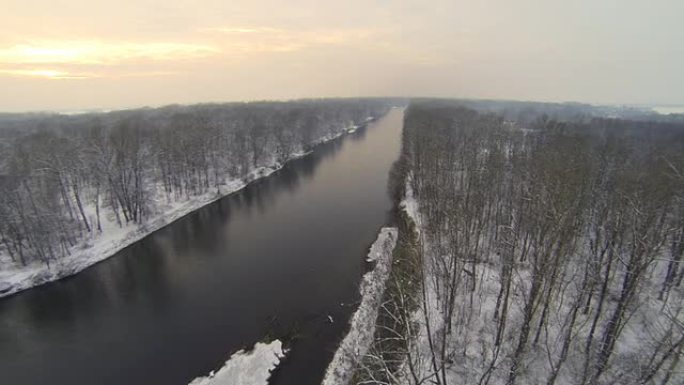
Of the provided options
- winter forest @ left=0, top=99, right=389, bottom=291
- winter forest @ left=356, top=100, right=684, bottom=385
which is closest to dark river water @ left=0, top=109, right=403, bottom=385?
winter forest @ left=0, top=99, right=389, bottom=291

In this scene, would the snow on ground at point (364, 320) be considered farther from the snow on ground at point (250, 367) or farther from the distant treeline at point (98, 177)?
the distant treeline at point (98, 177)

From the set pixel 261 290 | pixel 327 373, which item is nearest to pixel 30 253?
pixel 261 290

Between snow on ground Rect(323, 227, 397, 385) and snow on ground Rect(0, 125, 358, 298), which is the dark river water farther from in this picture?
snow on ground Rect(0, 125, 358, 298)

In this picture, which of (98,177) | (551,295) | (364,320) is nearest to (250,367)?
(364,320)

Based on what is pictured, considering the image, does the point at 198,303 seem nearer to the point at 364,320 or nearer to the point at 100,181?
the point at 364,320

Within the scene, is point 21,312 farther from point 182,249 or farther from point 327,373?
point 327,373

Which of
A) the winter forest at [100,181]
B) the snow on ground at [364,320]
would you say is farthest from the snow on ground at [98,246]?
the snow on ground at [364,320]
